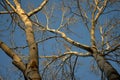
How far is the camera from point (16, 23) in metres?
3.69

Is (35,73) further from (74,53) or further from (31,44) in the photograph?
(74,53)

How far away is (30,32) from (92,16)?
4224mm

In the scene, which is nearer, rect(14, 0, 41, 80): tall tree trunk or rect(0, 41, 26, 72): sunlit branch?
rect(14, 0, 41, 80): tall tree trunk

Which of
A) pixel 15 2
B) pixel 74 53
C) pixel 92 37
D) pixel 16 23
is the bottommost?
pixel 74 53

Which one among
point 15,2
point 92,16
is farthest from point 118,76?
point 92,16

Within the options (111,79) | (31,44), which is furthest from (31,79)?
(111,79)

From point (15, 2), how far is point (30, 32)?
1.11 meters

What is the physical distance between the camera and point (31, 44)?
2627 mm

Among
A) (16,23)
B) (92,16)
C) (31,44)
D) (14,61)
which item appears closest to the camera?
(14,61)

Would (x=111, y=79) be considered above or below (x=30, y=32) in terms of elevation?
below

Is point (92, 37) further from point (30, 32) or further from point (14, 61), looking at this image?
point (14, 61)

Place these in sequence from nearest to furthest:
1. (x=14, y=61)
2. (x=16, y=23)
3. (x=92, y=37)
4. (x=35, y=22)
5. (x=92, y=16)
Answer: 1. (x=14, y=61)
2. (x=16, y=23)
3. (x=92, y=37)
4. (x=92, y=16)
5. (x=35, y=22)

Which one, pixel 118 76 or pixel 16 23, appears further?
pixel 16 23

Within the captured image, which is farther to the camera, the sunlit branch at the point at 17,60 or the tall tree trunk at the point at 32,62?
the sunlit branch at the point at 17,60
